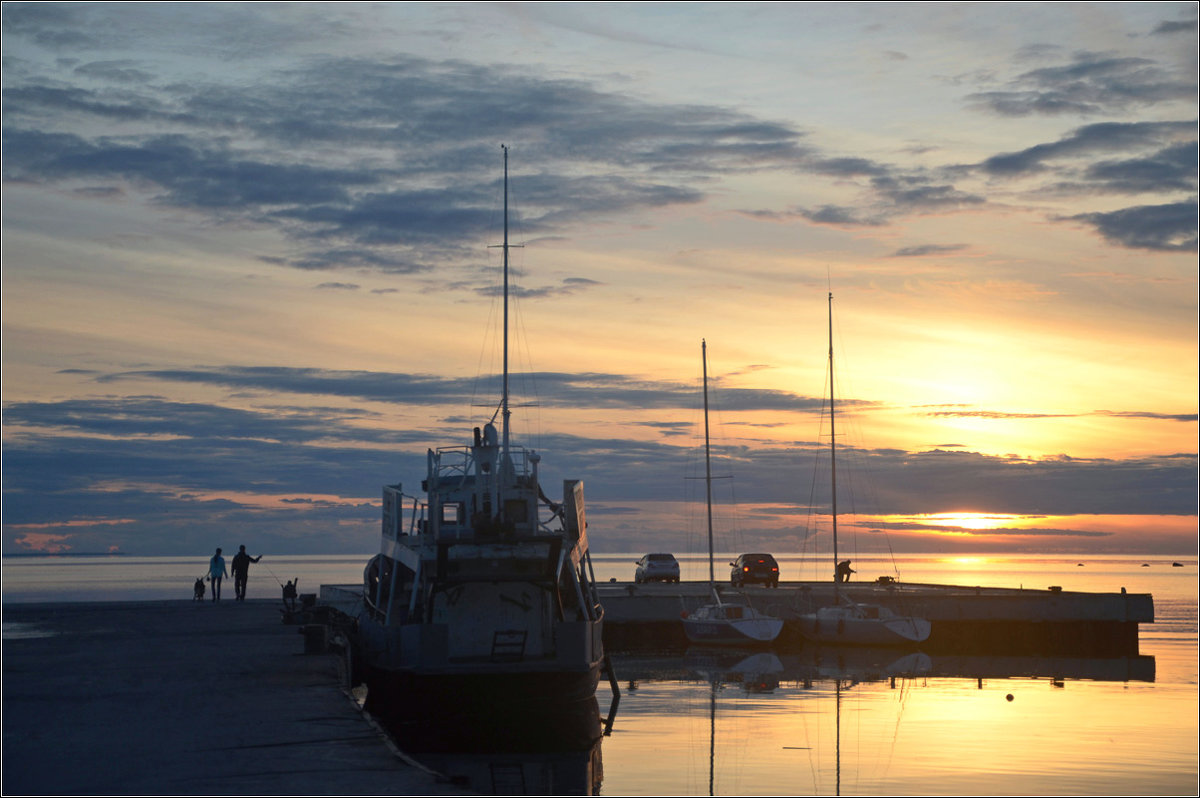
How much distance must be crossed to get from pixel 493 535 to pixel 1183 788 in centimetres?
1623

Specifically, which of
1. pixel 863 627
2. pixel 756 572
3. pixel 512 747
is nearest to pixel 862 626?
pixel 863 627

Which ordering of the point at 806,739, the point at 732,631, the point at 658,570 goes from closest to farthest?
the point at 806,739
the point at 732,631
the point at 658,570

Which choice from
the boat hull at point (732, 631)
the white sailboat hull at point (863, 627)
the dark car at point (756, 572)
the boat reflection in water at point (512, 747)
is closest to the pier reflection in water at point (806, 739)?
the boat reflection in water at point (512, 747)

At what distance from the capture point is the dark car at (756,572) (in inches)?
2707

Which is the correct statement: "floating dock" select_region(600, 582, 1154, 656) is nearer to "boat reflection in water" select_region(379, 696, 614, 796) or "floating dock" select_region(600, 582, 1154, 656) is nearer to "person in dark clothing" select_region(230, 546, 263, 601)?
"person in dark clothing" select_region(230, 546, 263, 601)

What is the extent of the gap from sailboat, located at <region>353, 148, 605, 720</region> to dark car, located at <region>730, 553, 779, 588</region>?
3440 cm

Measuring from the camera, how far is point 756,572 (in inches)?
2719

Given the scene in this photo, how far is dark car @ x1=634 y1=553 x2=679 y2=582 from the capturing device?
75.2 meters

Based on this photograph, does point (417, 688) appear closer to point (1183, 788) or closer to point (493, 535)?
point (493, 535)

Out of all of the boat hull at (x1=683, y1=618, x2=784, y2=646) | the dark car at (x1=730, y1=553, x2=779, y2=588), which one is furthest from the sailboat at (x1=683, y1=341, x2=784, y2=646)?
the dark car at (x1=730, y1=553, x2=779, y2=588)

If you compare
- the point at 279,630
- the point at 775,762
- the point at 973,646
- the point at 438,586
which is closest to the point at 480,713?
the point at 438,586

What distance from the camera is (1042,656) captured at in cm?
5388

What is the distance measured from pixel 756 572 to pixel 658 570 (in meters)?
8.64

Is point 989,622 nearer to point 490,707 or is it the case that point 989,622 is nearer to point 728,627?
point 728,627
